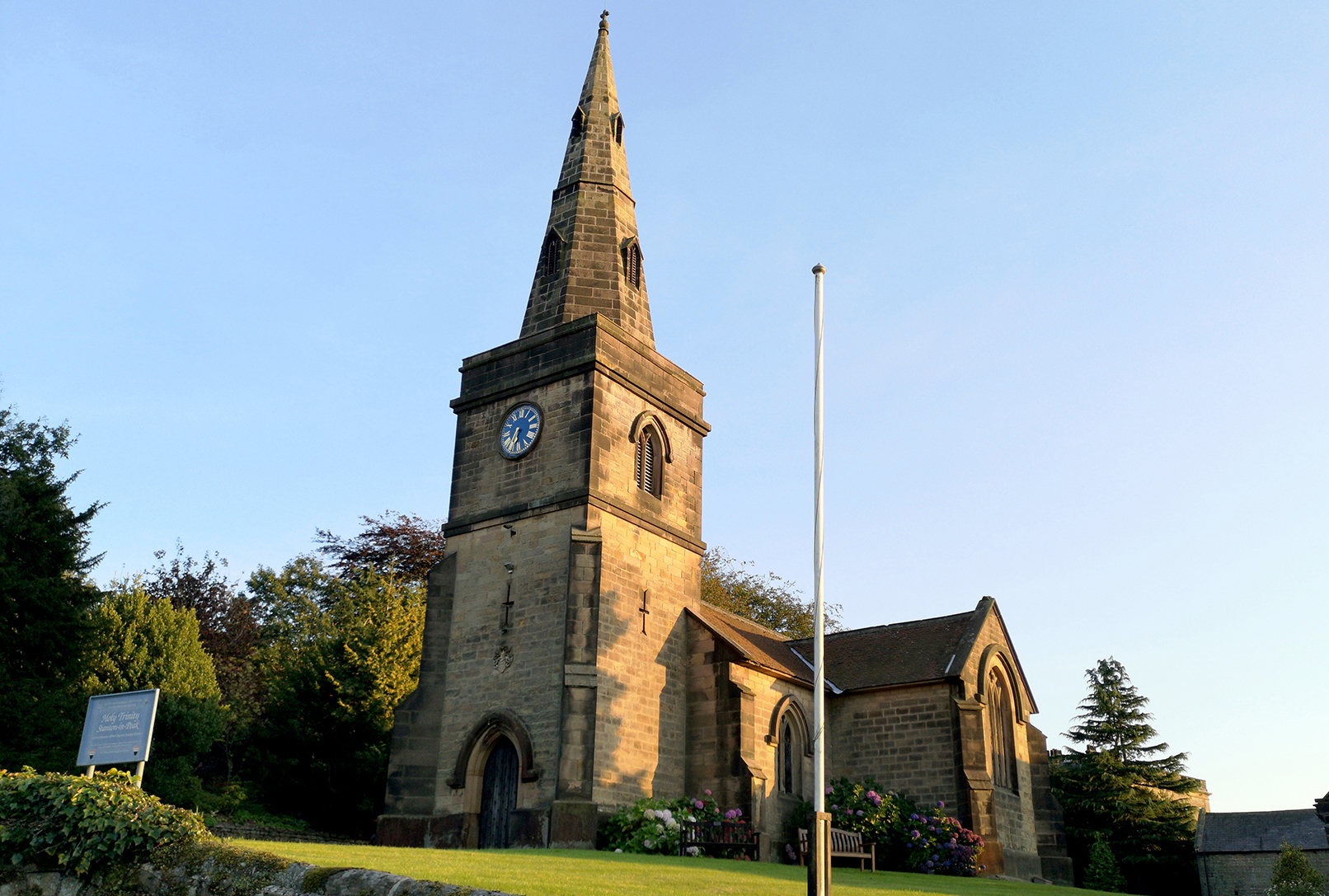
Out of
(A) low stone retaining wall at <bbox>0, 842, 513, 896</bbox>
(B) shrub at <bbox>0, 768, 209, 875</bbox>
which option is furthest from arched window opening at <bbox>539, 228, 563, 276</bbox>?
(A) low stone retaining wall at <bbox>0, 842, 513, 896</bbox>

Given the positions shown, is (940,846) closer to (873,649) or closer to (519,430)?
(873,649)

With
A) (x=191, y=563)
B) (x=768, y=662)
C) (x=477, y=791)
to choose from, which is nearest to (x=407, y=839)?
(x=477, y=791)

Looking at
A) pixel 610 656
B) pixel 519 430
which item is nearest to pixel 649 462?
pixel 519 430

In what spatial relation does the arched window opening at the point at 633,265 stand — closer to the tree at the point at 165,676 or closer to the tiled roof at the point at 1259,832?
the tree at the point at 165,676

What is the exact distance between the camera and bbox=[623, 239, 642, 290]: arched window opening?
28.9 m

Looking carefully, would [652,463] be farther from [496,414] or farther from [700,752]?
[700,752]

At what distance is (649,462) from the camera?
88.0 feet

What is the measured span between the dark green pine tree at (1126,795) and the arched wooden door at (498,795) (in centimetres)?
2652

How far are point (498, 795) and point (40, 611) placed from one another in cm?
1425

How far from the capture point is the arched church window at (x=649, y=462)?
86.3 ft

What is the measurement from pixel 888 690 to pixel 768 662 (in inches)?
146

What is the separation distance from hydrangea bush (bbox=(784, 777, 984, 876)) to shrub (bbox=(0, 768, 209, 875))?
15.2m

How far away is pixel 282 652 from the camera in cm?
4034

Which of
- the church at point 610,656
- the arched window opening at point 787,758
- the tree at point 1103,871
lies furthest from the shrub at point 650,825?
the tree at point 1103,871
